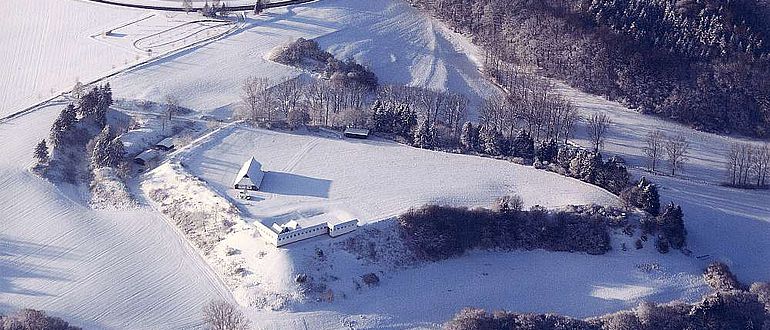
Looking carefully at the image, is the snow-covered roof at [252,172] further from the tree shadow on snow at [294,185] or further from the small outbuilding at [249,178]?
the tree shadow on snow at [294,185]

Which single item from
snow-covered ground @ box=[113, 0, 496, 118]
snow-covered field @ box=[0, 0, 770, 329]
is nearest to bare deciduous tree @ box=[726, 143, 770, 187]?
snow-covered field @ box=[0, 0, 770, 329]

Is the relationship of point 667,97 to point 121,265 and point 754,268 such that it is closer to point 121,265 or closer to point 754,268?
point 754,268

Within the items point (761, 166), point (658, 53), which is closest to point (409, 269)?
point (761, 166)

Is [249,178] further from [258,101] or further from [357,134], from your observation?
[258,101]

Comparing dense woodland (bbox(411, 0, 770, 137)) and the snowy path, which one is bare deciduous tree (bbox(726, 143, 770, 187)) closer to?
dense woodland (bbox(411, 0, 770, 137))

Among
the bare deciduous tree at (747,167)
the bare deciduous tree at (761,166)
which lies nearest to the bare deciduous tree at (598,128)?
the bare deciduous tree at (747,167)
